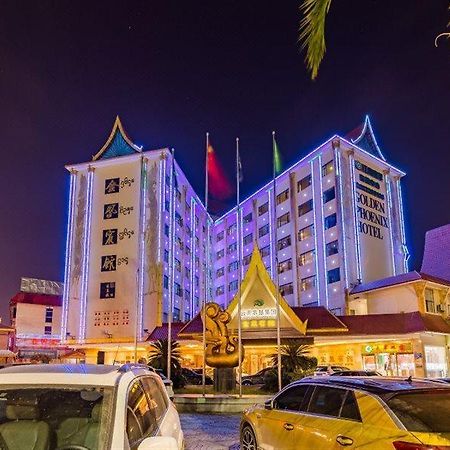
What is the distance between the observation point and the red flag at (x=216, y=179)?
1068 inches

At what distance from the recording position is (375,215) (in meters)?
51.3

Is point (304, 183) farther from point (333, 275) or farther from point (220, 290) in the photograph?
point (220, 290)

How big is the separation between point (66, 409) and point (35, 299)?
237 feet

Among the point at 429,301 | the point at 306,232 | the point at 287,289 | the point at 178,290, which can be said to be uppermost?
the point at 306,232

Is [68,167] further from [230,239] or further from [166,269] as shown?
[230,239]

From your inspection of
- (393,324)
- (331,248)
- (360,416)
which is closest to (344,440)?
(360,416)

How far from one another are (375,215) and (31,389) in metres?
50.1

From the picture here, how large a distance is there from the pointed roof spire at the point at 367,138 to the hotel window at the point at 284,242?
1219 cm

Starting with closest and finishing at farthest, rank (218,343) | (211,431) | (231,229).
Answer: (211,431), (218,343), (231,229)

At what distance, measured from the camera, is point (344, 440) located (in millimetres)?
5645

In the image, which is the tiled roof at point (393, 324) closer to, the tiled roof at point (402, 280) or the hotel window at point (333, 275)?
the tiled roof at point (402, 280)

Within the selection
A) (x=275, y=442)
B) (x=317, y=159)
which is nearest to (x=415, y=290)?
(x=317, y=159)

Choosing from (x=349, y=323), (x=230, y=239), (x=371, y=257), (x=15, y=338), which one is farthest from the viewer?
(x=230, y=239)

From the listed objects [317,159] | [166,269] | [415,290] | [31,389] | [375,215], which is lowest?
[31,389]
